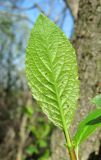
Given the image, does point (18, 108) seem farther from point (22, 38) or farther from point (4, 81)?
point (22, 38)

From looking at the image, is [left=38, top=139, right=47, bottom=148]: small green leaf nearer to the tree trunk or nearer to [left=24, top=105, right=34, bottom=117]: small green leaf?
[left=24, top=105, right=34, bottom=117]: small green leaf

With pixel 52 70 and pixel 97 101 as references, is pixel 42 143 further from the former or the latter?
pixel 52 70

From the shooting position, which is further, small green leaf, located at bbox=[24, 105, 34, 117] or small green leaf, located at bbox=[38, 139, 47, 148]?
small green leaf, located at bbox=[24, 105, 34, 117]

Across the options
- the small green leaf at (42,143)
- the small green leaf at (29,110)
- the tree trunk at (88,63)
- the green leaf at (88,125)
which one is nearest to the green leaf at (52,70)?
the green leaf at (88,125)

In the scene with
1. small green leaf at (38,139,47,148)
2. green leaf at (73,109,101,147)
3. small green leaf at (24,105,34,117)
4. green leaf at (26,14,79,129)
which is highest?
green leaf at (26,14,79,129)

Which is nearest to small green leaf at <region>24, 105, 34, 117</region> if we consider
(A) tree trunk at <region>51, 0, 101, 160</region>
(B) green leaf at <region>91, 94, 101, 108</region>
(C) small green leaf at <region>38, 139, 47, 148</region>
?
(C) small green leaf at <region>38, 139, 47, 148</region>

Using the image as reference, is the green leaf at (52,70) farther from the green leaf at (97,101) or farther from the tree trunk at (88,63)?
the tree trunk at (88,63)
